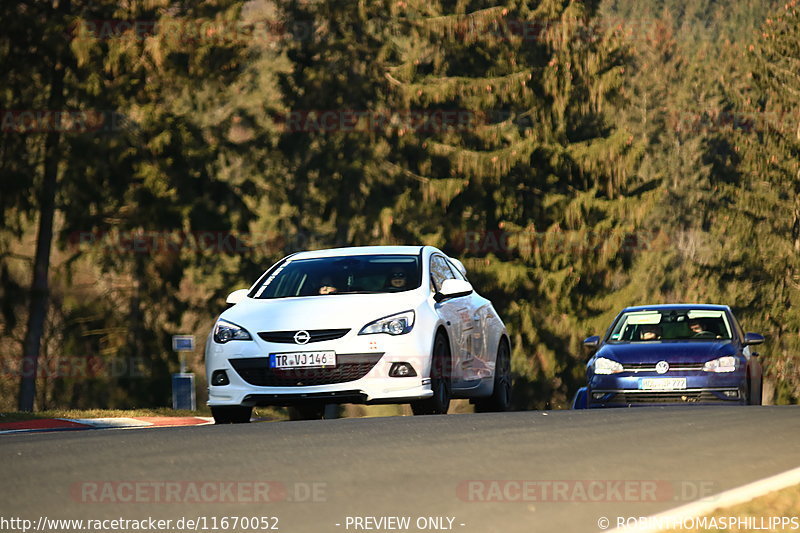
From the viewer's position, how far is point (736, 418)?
11.8 metres

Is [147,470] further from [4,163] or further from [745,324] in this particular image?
[745,324]

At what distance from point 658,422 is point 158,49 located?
25239mm

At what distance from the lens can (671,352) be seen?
53.9 feet

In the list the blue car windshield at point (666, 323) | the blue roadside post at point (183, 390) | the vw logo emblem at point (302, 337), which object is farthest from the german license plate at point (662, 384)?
the blue roadside post at point (183, 390)

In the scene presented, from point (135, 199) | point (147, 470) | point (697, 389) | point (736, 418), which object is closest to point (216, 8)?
point (135, 199)

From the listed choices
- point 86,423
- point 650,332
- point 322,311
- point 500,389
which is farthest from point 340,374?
point 650,332

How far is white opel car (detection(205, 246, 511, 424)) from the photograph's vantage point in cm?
1288

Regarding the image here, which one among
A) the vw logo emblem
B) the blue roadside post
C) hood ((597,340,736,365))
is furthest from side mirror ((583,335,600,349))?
the blue roadside post

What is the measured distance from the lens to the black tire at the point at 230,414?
44.0ft

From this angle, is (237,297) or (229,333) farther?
(237,297)

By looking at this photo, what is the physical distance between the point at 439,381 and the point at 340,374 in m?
1.07

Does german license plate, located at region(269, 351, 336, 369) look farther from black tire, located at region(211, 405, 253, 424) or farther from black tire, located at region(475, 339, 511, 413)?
black tire, located at region(475, 339, 511, 413)
